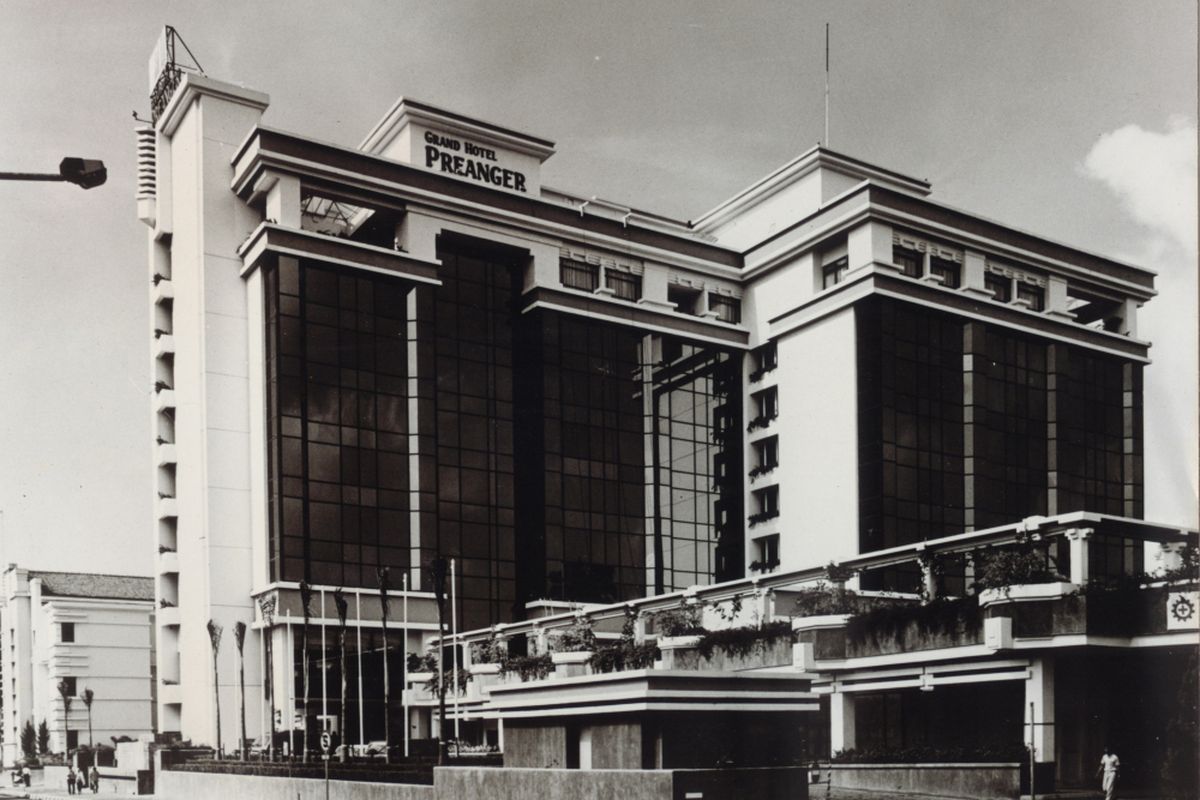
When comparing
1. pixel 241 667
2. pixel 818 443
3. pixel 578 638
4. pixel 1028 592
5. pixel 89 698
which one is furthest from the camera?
pixel 89 698

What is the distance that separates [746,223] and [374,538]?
3782cm

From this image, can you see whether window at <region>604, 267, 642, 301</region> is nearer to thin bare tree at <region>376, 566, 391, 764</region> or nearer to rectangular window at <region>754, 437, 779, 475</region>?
rectangular window at <region>754, 437, 779, 475</region>

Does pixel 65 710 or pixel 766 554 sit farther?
pixel 65 710

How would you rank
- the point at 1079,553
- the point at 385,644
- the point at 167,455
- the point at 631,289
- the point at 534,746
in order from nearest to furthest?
the point at 534,746 < the point at 1079,553 < the point at 385,644 < the point at 167,455 < the point at 631,289

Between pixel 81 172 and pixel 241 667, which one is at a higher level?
pixel 81 172

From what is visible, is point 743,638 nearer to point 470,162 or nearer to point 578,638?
point 578,638

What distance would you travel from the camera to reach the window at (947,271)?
84.8 metres

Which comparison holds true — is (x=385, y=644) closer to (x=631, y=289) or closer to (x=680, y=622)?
(x=680, y=622)

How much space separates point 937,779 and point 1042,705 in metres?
4.37

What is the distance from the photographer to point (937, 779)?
3738 cm

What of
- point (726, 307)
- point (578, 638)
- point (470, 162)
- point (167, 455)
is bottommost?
point (578, 638)

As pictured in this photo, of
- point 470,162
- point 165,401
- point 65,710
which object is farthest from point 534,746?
point 65,710

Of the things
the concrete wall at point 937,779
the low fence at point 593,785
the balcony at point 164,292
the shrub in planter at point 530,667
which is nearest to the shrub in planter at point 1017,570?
the concrete wall at point 937,779

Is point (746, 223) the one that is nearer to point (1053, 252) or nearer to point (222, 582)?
point (1053, 252)
